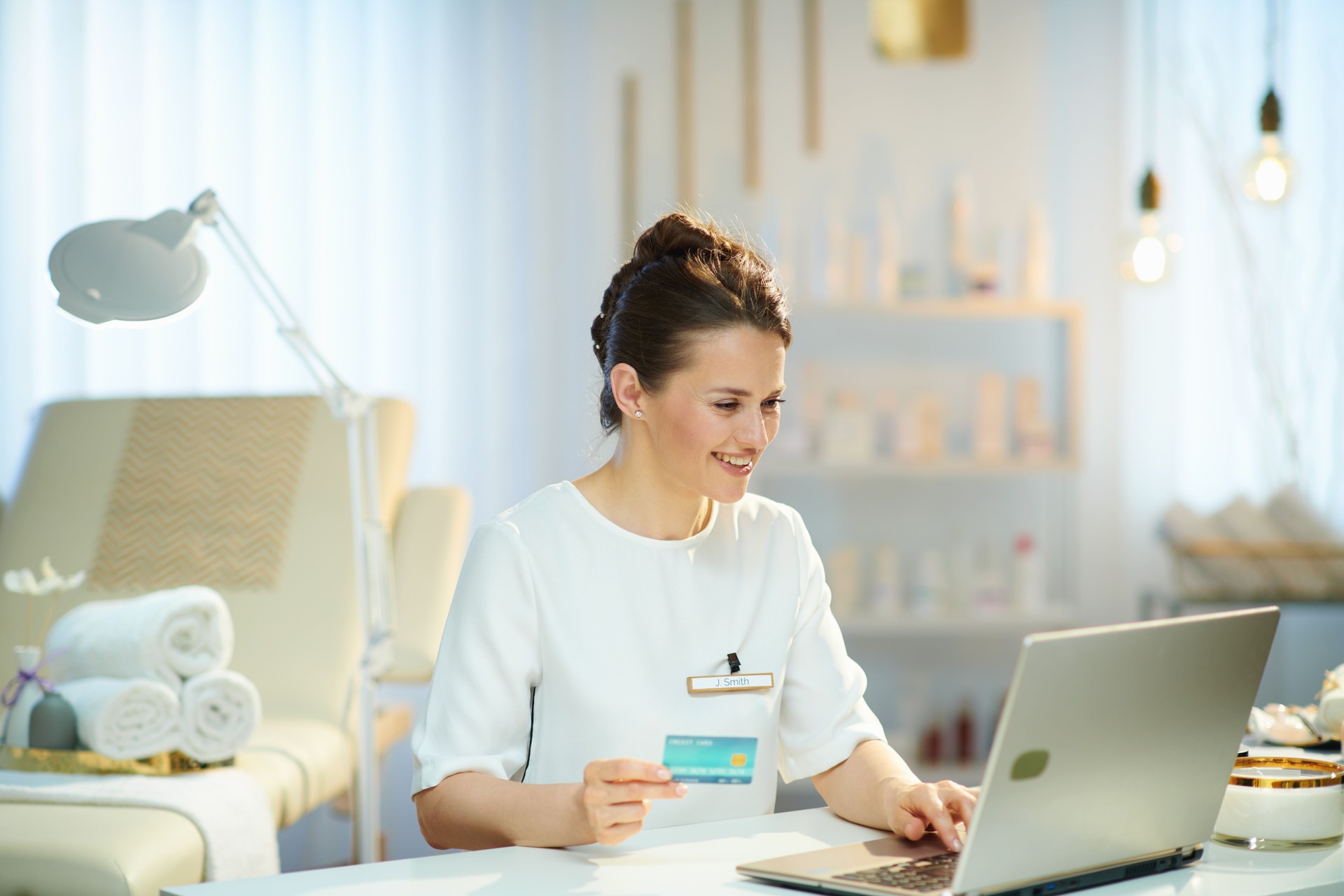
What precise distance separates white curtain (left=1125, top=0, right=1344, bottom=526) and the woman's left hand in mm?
2812

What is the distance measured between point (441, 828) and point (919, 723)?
256cm

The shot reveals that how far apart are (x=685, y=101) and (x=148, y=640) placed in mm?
2310

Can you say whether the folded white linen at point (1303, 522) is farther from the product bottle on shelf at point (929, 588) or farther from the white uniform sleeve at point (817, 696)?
the white uniform sleeve at point (817, 696)

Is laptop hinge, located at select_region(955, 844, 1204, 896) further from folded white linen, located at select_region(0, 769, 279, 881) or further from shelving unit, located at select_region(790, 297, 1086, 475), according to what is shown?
shelving unit, located at select_region(790, 297, 1086, 475)

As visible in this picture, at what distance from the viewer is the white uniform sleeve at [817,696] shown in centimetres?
140

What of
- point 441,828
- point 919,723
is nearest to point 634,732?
point 441,828

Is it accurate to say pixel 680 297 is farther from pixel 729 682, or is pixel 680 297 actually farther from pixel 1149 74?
pixel 1149 74

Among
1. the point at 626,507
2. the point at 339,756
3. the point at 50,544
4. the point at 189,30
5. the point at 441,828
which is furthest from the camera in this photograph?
the point at 189,30

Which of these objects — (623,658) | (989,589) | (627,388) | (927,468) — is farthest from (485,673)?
(989,589)

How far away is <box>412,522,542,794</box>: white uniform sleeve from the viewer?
1262 mm

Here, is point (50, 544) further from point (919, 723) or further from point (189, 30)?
point (919, 723)

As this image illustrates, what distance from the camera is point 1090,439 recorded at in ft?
12.4

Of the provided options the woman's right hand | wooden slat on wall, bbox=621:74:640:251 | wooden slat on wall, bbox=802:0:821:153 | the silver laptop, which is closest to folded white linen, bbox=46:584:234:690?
the woman's right hand

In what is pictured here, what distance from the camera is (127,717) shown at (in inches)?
76.7
